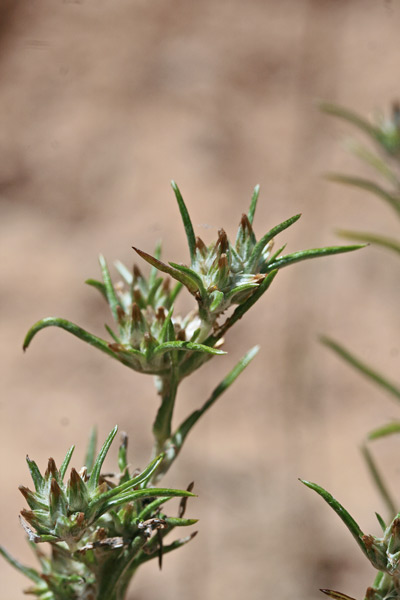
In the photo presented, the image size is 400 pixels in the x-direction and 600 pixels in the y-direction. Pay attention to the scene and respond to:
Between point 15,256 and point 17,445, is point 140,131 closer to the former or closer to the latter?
point 15,256

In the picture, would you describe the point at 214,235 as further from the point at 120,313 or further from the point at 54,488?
the point at 54,488

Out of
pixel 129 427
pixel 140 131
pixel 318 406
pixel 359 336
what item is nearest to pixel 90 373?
pixel 129 427

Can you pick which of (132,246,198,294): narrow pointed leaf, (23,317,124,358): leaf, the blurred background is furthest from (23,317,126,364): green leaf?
the blurred background

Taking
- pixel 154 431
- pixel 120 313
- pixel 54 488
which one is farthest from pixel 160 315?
pixel 54 488

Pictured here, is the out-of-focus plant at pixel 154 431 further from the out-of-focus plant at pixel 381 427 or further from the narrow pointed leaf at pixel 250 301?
the out-of-focus plant at pixel 381 427

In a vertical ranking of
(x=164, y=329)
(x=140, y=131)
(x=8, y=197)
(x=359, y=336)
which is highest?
(x=140, y=131)
